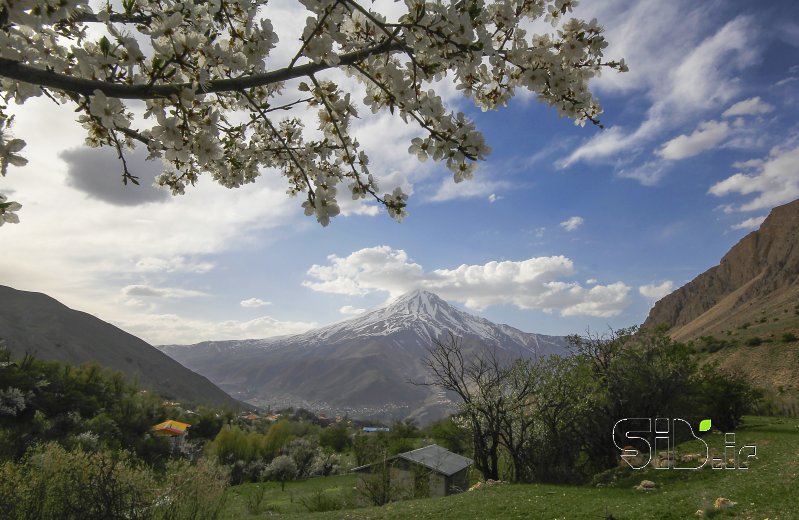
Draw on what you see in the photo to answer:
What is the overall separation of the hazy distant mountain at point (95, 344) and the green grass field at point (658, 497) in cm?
11025

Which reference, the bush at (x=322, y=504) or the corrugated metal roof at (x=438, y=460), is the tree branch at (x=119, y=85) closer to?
the bush at (x=322, y=504)

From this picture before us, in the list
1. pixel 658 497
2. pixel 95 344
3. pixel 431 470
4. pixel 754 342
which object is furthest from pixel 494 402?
pixel 95 344

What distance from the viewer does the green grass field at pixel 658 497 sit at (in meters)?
10.5

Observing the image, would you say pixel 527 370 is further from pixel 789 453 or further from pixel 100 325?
pixel 100 325

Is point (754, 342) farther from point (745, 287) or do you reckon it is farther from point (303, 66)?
point (303, 66)

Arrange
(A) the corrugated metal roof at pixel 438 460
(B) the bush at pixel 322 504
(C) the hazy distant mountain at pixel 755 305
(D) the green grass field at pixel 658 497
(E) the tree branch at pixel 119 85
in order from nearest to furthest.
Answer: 1. (E) the tree branch at pixel 119 85
2. (D) the green grass field at pixel 658 497
3. (B) the bush at pixel 322 504
4. (A) the corrugated metal roof at pixel 438 460
5. (C) the hazy distant mountain at pixel 755 305

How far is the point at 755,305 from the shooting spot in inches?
3617

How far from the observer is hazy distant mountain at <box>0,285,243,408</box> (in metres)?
115

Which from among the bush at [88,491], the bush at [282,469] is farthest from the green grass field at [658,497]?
the bush at [282,469]

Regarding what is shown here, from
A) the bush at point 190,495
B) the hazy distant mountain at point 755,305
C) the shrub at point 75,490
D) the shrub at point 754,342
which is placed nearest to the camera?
the shrub at point 75,490

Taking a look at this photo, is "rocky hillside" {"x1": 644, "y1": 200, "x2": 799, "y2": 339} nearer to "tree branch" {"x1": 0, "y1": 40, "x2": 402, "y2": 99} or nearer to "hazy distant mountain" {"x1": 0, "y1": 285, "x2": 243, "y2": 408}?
"tree branch" {"x1": 0, "y1": 40, "x2": 402, "y2": 99}

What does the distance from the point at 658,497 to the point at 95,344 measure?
150222mm

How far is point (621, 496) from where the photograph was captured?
46.0 ft

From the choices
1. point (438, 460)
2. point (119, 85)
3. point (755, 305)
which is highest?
point (755, 305)
